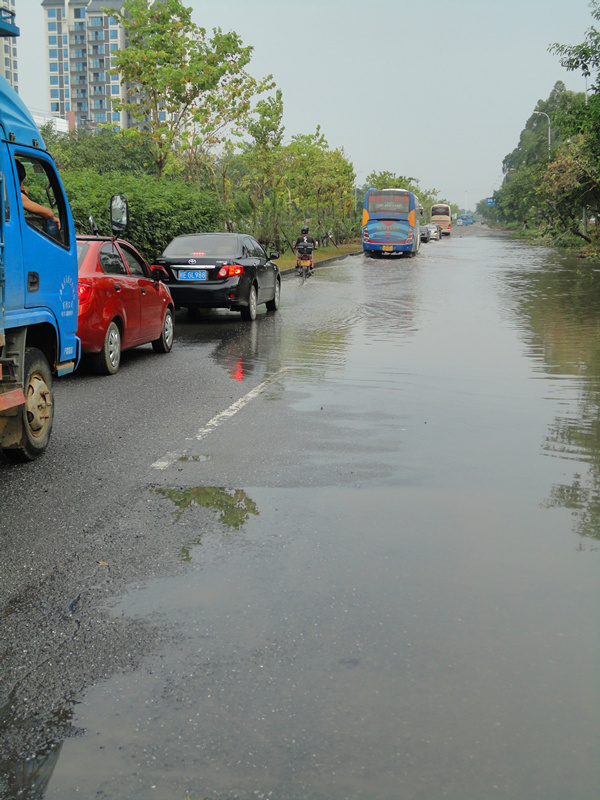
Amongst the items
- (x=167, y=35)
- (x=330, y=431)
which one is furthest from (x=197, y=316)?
(x=167, y=35)

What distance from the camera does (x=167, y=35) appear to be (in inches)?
1083

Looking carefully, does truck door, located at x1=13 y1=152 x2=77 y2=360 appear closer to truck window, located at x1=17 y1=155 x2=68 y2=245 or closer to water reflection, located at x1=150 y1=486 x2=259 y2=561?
truck window, located at x1=17 y1=155 x2=68 y2=245

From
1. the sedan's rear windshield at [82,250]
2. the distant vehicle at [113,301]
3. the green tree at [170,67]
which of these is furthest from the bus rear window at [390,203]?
the sedan's rear windshield at [82,250]

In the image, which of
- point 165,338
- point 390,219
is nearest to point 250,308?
point 165,338

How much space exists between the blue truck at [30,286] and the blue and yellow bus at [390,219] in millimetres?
40689

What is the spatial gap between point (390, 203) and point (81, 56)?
140 metres

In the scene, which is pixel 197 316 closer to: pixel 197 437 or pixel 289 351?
pixel 289 351

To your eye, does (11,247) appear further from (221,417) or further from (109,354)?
(109,354)

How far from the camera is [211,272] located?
16.4 meters

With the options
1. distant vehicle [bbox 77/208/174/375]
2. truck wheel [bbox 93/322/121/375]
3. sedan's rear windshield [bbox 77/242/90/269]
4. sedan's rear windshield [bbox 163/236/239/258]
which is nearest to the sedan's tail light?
sedan's rear windshield [bbox 163/236/239/258]

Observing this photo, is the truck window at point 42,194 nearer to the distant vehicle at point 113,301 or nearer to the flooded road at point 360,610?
the flooded road at point 360,610

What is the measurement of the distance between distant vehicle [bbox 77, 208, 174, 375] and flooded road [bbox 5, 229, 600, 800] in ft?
7.19

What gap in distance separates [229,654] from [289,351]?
9.61 metres

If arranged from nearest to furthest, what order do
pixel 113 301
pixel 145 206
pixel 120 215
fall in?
pixel 120 215 < pixel 113 301 < pixel 145 206
